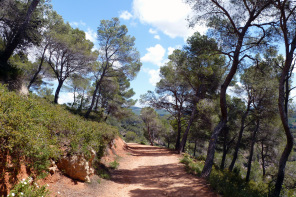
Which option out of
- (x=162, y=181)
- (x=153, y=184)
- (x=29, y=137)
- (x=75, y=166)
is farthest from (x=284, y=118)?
(x=29, y=137)

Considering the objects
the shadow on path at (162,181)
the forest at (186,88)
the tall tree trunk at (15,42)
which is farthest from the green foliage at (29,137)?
the tall tree trunk at (15,42)

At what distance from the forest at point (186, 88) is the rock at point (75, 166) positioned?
0.25m

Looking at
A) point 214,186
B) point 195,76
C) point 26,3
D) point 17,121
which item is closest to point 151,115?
point 195,76

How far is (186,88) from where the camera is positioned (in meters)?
17.2

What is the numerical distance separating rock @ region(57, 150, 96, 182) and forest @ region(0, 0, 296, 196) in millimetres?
255

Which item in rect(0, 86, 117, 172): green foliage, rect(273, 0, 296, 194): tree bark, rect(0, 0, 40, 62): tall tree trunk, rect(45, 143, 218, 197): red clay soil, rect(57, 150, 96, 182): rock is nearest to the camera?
rect(0, 86, 117, 172): green foliage

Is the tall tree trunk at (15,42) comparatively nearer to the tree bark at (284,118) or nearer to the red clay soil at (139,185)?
the red clay soil at (139,185)

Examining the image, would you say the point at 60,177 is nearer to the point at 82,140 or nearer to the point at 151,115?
the point at 82,140

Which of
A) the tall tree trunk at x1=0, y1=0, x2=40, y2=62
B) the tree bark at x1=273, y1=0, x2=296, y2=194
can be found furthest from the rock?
the tall tree trunk at x1=0, y1=0, x2=40, y2=62

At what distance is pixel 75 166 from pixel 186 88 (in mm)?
13441

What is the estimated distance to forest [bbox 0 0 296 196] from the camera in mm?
5436

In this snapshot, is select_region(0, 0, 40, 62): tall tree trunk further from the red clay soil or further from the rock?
the red clay soil

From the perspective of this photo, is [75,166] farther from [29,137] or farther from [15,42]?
[15,42]

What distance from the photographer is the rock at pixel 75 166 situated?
17.5ft
